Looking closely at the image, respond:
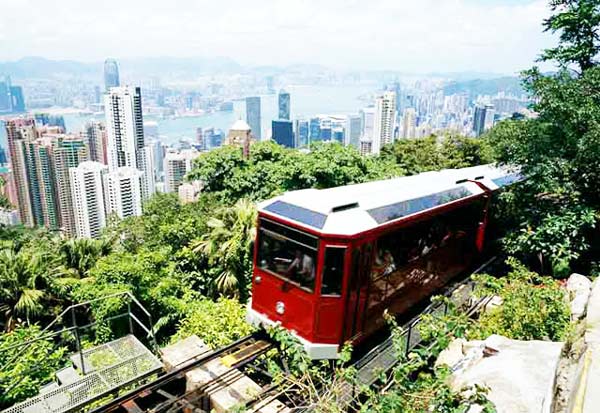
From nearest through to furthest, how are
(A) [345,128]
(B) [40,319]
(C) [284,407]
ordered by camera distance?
(C) [284,407] → (B) [40,319] → (A) [345,128]

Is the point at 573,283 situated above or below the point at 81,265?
above

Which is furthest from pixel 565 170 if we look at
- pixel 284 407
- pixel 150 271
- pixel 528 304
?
pixel 150 271

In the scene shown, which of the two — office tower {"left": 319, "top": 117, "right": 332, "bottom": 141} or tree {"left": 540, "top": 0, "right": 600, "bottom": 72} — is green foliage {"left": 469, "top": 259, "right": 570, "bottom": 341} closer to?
tree {"left": 540, "top": 0, "right": 600, "bottom": 72}

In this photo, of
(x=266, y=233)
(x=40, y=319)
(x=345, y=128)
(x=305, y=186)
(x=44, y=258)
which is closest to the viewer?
(x=266, y=233)

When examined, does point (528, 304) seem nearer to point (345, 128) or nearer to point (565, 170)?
point (565, 170)

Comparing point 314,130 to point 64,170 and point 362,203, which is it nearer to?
point 64,170

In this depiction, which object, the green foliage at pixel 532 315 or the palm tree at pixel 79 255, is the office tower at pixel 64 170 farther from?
the green foliage at pixel 532 315
